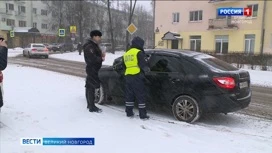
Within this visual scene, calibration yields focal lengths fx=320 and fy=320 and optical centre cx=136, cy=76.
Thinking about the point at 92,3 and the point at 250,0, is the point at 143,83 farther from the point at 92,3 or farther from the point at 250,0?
the point at 92,3

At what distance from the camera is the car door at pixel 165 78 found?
256 inches

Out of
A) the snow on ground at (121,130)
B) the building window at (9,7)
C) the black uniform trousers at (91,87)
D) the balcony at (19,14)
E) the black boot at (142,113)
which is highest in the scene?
the building window at (9,7)

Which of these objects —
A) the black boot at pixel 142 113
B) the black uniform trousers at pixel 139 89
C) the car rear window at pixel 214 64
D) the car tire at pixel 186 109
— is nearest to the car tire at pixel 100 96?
the black uniform trousers at pixel 139 89

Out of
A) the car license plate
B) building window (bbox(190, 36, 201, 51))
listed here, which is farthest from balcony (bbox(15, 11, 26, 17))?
the car license plate

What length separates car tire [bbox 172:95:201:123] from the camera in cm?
630

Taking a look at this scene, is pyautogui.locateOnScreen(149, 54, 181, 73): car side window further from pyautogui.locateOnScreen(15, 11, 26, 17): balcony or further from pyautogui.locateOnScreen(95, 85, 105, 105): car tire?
pyautogui.locateOnScreen(15, 11, 26, 17): balcony

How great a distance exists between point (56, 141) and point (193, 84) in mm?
2900

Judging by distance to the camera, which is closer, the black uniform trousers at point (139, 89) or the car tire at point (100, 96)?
the black uniform trousers at point (139, 89)

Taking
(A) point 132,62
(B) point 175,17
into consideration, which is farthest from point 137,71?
(B) point 175,17

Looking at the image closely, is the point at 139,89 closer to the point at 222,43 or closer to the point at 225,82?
the point at 225,82

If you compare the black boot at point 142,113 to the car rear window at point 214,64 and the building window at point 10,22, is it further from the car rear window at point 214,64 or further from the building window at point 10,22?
the building window at point 10,22

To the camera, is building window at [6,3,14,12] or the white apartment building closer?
the white apartment building

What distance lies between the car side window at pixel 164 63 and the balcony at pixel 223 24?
27.2 meters

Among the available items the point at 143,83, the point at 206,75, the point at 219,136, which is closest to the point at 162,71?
the point at 143,83
